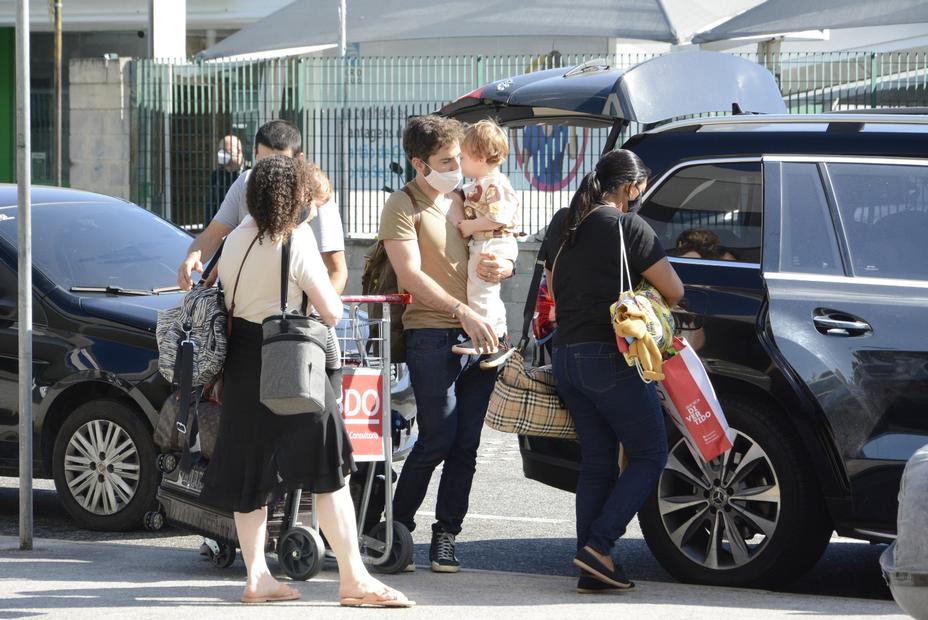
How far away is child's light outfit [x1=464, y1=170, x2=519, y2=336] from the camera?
614 cm

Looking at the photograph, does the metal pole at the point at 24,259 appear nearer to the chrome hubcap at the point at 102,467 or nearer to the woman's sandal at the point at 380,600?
Answer: the chrome hubcap at the point at 102,467

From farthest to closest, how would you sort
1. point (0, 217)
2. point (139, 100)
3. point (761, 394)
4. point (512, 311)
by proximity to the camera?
point (139, 100)
point (512, 311)
point (0, 217)
point (761, 394)

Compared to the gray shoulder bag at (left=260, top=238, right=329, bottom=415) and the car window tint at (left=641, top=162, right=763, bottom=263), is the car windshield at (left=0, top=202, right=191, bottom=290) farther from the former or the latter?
the car window tint at (left=641, top=162, right=763, bottom=263)

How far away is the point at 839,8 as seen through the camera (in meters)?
15.7

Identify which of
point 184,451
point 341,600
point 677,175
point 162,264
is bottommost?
point 341,600

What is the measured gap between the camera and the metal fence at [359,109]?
14.2m

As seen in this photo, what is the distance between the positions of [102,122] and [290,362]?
12850mm

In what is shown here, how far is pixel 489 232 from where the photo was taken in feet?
20.2

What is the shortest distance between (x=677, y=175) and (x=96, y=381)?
3053 mm

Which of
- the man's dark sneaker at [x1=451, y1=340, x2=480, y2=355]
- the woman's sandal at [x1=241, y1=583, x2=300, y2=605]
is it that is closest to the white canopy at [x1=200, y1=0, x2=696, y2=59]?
the man's dark sneaker at [x1=451, y1=340, x2=480, y2=355]

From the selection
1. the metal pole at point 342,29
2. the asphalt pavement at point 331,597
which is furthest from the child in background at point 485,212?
the metal pole at point 342,29

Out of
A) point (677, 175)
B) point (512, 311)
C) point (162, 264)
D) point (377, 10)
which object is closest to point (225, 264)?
point (677, 175)

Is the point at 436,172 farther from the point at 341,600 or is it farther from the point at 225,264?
the point at 341,600

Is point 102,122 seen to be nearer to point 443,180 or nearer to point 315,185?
point 443,180
